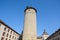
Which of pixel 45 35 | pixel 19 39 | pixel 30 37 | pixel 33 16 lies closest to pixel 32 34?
pixel 30 37

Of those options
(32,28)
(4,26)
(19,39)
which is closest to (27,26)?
(32,28)

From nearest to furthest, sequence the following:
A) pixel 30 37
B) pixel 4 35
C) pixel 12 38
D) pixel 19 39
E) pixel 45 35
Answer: pixel 30 37
pixel 4 35
pixel 12 38
pixel 19 39
pixel 45 35

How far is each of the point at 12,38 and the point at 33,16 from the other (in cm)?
1546

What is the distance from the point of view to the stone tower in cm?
3328

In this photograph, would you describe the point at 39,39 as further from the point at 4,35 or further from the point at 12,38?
the point at 4,35

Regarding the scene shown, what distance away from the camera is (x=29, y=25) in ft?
115

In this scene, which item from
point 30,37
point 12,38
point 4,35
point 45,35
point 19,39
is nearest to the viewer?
point 30,37

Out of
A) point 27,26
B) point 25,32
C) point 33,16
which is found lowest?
point 25,32

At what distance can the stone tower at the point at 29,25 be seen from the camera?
3328cm

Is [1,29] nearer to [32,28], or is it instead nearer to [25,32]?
[25,32]

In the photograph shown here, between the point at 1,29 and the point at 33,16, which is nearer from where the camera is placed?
the point at 1,29

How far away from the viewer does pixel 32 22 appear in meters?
35.7

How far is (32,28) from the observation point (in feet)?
113

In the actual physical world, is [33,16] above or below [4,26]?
above
